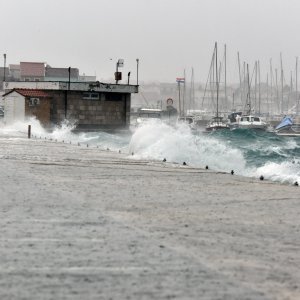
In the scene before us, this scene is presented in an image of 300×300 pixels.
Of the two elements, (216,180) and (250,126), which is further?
(250,126)

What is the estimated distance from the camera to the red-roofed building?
393 feet

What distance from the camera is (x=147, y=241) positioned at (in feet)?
25.1

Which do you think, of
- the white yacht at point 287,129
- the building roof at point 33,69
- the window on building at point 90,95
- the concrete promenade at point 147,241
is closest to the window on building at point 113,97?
the window on building at point 90,95

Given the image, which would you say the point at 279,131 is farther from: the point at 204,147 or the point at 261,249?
the point at 261,249

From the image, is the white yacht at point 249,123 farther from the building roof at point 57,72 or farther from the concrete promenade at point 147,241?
the concrete promenade at point 147,241

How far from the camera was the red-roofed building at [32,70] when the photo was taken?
120 meters

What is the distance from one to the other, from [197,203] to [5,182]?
16.1ft

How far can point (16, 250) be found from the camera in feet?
23.0

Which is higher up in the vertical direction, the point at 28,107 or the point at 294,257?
the point at 28,107

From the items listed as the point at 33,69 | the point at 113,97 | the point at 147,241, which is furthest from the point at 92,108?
the point at 33,69

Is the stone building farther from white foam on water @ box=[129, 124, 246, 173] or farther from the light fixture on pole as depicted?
white foam on water @ box=[129, 124, 246, 173]

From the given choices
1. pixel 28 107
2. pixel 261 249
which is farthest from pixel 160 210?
pixel 28 107

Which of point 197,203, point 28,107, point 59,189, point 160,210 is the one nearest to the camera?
point 160,210

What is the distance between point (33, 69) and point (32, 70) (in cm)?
28
